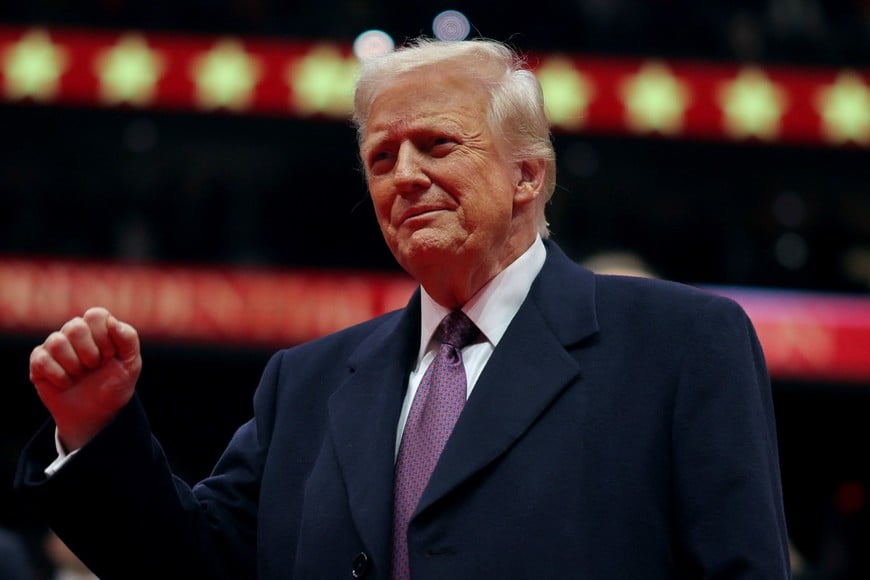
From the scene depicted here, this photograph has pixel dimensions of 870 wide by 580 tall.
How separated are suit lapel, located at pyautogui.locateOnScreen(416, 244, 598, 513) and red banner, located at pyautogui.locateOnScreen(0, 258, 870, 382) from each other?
6.18 m

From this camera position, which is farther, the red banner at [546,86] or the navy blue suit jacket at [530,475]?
the red banner at [546,86]

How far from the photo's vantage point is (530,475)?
1491mm

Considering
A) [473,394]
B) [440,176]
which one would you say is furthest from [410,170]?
[473,394]

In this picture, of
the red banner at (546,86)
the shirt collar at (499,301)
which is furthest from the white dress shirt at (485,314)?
the red banner at (546,86)

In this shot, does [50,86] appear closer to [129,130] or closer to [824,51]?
[129,130]

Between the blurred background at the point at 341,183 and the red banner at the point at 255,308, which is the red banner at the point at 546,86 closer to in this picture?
the blurred background at the point at 341,183

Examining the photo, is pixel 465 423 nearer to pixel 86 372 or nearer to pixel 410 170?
pixel 410 170

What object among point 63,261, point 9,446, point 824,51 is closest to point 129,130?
point 63,261

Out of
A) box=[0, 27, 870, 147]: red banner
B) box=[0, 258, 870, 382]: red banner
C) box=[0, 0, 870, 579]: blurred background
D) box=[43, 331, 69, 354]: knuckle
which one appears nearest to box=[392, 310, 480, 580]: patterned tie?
box=[43, 331, 69, 354]: knuckle

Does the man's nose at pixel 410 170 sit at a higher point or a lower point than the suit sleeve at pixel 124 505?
higher

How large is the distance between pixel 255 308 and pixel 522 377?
657cm

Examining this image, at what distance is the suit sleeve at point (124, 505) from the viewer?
155cm

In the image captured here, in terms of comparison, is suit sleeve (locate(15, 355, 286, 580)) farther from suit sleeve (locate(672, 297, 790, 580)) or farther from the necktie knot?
suit sleeve (locate(672, 297, 790, 580))

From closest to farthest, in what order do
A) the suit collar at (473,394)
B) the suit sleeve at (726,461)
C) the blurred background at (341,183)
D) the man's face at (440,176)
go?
the suit sleeve at (726,461), the suit collar at (473,394), the man's face at (440,176), the blurred background at (341,183)
